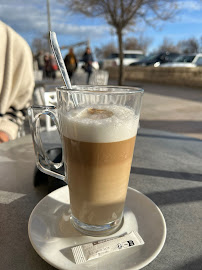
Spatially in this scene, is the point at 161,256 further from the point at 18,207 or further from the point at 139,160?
the point at 139,160

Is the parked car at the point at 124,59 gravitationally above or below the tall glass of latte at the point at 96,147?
below

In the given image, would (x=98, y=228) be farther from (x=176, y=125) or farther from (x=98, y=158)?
(x=176, y=125)

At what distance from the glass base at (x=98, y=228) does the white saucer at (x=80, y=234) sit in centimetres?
2

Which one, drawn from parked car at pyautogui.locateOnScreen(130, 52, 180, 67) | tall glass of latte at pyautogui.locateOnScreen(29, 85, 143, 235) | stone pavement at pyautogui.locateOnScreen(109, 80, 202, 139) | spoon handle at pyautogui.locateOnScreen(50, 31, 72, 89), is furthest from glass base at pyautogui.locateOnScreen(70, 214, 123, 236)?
parked car at pyautogui.locateOnScreen(130, 52, 180, 67)

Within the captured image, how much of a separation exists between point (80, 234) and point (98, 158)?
27cm

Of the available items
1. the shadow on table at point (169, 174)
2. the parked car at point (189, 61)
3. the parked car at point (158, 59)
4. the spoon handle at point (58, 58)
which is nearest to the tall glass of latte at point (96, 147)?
the spoon handle at point (58, 58)

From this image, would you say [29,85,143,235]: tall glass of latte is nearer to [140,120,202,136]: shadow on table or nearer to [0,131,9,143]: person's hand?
[0,131,9,143]: person's hand

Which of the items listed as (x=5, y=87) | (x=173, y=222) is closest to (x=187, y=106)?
(x=5, y=87)

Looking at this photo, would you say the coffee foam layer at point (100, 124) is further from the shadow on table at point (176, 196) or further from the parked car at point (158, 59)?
the parked car at point (158, 59)

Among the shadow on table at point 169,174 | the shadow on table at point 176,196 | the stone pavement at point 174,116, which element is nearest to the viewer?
the shadow on table at point 176,196

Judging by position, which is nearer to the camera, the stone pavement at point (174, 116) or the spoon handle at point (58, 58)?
the spoon handle at point (58, 58)

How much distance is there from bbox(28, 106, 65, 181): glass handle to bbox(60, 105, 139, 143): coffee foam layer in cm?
8

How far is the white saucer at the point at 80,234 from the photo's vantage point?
0.58 metres

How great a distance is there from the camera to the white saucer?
1.91 feet
